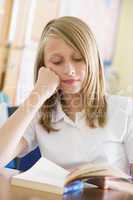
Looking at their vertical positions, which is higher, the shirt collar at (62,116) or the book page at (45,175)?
the shirt collar at (62,116)

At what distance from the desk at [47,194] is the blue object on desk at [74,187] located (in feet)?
0.06

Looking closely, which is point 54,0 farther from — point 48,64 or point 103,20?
point 48,64

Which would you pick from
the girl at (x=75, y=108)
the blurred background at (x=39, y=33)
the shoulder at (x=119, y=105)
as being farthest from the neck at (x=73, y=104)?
the blurred background at (x=39, y=33)

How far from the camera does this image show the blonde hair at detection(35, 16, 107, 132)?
125 centimetres

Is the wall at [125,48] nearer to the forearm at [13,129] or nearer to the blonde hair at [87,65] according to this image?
the blonde hair at [87,65]

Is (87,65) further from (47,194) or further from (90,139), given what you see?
(47,194)

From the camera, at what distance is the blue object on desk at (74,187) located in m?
0.95

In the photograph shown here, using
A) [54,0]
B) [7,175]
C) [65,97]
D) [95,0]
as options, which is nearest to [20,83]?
[54,0]

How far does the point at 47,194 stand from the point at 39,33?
2.66m

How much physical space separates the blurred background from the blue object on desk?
1.14m

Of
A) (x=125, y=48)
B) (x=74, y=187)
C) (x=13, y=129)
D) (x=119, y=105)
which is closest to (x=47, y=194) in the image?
(x=74, y=187)

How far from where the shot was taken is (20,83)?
3.27 metres

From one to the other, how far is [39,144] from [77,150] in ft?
0.50

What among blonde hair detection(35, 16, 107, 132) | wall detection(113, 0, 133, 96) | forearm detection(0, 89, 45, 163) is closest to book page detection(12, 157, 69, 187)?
forearm detection(0, 89, 45, 163)
